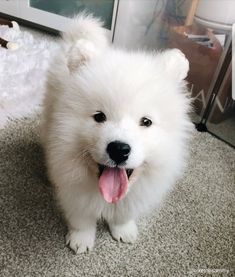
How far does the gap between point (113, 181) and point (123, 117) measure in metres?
0.14

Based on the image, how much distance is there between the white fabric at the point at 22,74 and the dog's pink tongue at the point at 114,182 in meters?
0.73

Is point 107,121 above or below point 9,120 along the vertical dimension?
above

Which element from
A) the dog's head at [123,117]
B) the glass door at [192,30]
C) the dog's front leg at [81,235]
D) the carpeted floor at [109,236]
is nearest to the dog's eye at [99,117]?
the dog's head at [123,117]

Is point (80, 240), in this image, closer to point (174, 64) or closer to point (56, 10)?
point (174, 64)

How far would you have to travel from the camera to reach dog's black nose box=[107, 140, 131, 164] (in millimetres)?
612

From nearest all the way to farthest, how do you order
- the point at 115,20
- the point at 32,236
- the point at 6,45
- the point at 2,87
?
the point at 32,236 → the point at 2,87 → the point at 6,45 → the point at 115,20

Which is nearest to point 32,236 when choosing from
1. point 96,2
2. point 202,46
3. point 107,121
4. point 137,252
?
point 137,252

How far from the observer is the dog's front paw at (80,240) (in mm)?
867

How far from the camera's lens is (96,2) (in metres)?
2.05

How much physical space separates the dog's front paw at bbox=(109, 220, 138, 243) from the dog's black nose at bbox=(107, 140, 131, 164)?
1.16 feet

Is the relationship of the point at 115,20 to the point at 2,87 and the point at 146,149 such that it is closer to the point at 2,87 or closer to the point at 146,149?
the point at 2,87

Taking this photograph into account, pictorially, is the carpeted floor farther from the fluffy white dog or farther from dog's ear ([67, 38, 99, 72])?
dog's ear ([67, 38, 99, 72])

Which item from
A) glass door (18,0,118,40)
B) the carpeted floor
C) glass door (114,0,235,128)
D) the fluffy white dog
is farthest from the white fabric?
the fluffy white dog

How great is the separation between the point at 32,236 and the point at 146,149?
→ 456mm
